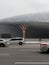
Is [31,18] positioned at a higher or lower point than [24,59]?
higher

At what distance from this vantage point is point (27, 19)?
83.1m

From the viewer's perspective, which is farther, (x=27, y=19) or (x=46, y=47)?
(x=27, y=19)

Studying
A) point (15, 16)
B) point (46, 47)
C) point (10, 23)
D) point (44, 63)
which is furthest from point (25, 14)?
point (44, 63)

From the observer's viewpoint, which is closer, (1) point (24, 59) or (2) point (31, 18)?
(1) point (24, 59)

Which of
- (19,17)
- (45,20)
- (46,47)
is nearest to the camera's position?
Result: (46,47)

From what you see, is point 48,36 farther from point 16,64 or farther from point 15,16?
point 16,64

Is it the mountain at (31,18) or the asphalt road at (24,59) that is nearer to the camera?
the asphalt road at (24,59)

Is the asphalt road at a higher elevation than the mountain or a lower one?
lower

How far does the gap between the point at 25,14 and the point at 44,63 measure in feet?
249

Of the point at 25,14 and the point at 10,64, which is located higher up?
the point at 25,14

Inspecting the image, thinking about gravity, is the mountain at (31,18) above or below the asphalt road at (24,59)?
above

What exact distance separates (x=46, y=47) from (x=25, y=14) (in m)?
68.7

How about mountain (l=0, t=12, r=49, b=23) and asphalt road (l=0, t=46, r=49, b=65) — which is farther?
mountain (l=0, t=12, r=49, b=23)

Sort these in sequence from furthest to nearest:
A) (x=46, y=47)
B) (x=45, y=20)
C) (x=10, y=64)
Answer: (x=45, y=20)
(x=46, y=47)
(x=10, y=64)
